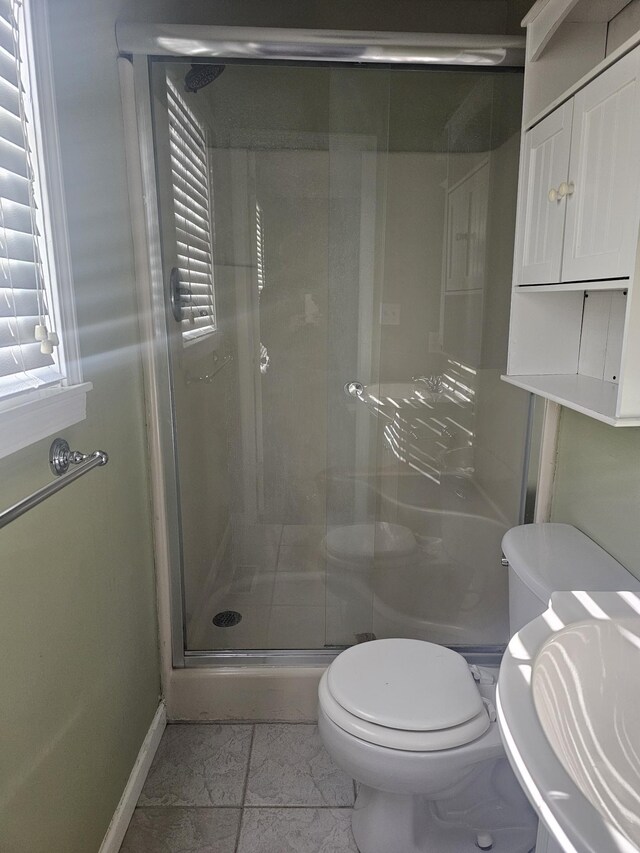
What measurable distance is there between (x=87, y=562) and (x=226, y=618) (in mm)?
913

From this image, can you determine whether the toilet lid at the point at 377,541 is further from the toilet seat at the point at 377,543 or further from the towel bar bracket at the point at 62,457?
the towel bar bracket at the point at 62,457

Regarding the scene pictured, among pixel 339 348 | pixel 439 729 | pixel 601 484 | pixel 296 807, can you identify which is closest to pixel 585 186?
pixel 601 484

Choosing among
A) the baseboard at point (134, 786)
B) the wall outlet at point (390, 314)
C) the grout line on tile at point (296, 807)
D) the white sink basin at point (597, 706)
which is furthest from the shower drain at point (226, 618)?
the white sink basin at point (597, 706)

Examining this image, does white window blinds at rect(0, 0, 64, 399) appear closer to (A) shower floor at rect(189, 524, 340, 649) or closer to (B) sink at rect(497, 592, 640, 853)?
(B) sink at rect(497, 592, 640, 853)

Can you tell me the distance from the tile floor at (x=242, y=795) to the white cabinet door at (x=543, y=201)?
1538 millimetres

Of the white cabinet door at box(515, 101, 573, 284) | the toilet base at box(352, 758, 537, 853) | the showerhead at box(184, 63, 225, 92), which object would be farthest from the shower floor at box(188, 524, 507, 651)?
the showerhead at box(184, 63, 225, 92)

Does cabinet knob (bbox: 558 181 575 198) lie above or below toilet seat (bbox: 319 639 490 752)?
above

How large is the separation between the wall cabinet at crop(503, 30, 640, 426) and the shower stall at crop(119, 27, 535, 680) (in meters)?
0.39

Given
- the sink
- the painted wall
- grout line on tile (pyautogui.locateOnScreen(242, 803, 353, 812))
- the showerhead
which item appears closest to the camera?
the sink

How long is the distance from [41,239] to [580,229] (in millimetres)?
1087

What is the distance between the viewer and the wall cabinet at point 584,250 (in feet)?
3.51

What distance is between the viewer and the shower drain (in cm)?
212

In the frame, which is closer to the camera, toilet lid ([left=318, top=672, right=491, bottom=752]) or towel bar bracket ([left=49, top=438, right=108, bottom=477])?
towel bar bracket ([left=49, top=438, right=108, bottom=477])

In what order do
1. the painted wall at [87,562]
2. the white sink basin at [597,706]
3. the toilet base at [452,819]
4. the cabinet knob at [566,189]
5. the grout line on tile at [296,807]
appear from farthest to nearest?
the grout line on tile at [296,807] → the toilet base at [452,819] → the cabinet knob at [566,189] → the painted wall at [87,562] → the white sink basin at [597,706]
